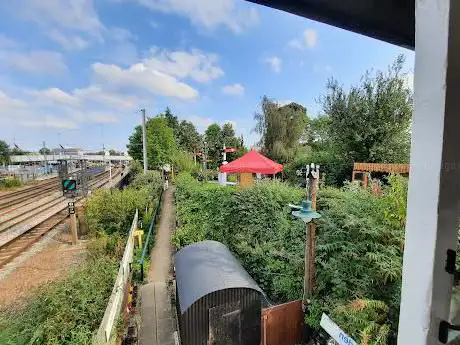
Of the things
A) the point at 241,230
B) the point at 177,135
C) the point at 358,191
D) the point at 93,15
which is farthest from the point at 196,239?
the point at 177,135

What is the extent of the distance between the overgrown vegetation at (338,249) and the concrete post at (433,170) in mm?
3147

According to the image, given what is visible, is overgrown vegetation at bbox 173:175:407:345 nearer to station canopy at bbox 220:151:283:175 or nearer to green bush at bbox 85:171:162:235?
station canopy at bbox 220:151:283:175

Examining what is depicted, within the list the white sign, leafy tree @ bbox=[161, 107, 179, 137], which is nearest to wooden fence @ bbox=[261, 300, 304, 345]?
the white sign

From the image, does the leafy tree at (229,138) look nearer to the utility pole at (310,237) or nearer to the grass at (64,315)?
the grass at (64,315)

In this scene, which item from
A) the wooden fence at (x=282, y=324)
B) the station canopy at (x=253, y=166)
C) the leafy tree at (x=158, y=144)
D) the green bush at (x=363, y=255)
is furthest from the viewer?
the leafy tree at (x=158, y=144)

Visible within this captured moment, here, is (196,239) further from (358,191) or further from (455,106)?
(455,106)

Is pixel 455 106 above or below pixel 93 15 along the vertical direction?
below

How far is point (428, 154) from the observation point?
0.67m

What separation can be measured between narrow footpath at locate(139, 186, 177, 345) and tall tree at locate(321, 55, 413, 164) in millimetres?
7706

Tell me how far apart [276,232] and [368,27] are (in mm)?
6185

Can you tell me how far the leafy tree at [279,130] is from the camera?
17375 mm

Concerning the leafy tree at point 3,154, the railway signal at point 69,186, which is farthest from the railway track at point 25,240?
the leafy tree at point 3,154

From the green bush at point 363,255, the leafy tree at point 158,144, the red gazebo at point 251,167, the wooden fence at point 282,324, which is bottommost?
the wooden fence at point 282,324

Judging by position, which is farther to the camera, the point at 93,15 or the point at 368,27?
the point at 93,15
